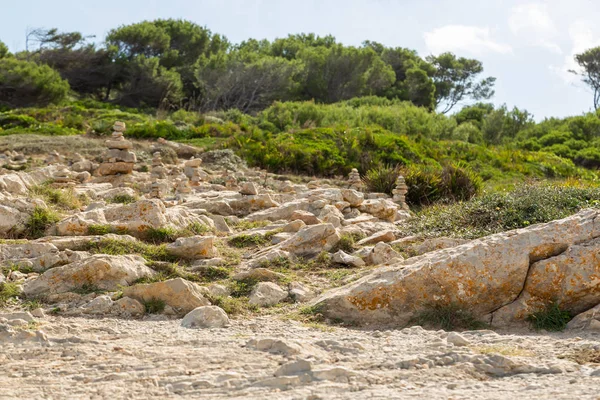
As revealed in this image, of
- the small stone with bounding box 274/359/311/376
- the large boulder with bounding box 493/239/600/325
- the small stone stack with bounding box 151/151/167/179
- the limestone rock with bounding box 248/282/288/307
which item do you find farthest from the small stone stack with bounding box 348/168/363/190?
the small stone with bounding box 274/359/311/376

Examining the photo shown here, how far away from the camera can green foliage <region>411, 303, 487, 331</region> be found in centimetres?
562

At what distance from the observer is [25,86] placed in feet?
94.6

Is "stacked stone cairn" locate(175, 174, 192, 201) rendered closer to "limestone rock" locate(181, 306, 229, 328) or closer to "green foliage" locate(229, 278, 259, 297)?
"green foliage" locate(229, 278, 259, 297)

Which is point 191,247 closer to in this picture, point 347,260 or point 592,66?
point 347,260

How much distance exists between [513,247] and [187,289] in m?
2.57

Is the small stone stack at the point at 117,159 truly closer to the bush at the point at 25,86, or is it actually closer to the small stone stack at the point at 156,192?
the small stone stack at the point at 156,192

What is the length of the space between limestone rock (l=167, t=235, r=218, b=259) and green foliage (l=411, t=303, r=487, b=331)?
2.53 metres

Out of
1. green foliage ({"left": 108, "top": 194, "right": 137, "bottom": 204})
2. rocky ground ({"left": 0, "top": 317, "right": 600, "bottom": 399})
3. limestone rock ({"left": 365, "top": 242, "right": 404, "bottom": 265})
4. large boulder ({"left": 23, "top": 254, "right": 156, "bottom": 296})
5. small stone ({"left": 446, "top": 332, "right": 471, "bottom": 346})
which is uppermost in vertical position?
green foliage ({"left": 108, "top": 194, "right": 137, "bottom": 204})

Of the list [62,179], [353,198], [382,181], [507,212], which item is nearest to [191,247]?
[507,212]

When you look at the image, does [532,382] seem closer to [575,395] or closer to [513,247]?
[575,395]

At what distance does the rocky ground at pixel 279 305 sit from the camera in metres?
3.92

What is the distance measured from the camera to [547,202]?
856 centimetres

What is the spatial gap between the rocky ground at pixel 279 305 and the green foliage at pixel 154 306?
0.01 meters

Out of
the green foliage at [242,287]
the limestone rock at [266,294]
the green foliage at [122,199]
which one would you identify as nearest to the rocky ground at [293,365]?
the limestone rock at [266,294]
